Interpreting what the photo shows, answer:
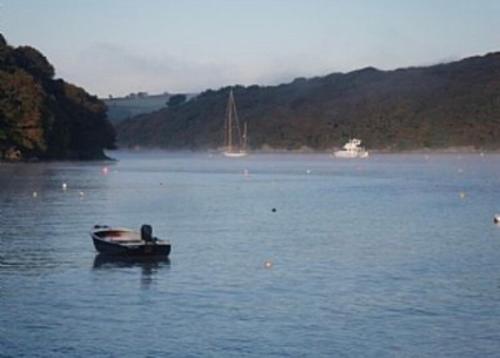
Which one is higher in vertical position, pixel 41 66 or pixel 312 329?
pixel 41 66

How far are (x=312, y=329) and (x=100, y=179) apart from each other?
7348 centimetres

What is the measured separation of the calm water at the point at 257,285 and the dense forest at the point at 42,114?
64359mm

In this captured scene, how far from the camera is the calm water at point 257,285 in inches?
823

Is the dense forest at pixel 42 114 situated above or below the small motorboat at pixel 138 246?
above

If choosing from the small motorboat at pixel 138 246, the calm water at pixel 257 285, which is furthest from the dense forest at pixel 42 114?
the small motorboat at pixel 138 246

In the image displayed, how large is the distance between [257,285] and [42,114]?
9910 centimetres

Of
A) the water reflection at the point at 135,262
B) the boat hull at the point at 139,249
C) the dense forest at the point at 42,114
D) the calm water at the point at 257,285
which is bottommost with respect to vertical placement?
the calm water at the point at 257,285

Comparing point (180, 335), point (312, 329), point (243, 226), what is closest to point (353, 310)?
point (312, 329)

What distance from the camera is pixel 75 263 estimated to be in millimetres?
32312

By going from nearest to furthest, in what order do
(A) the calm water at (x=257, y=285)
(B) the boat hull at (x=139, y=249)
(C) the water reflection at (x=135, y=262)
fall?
1. (A) the calm water at (x=257, y=285)
2. (C) the water reflection at (x=135, y=262)
3. (B) the boat hull at (x=139, y=249)

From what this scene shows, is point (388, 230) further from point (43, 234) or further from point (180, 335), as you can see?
point (180, 335)

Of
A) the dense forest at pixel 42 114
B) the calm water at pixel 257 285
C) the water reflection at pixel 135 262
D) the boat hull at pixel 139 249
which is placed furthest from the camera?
the dense forest at pixel 42 114

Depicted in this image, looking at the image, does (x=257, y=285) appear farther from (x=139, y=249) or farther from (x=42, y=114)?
(x=42, y=114)

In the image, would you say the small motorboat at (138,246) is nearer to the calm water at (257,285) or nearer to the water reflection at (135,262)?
the water reflection at (135,262)
